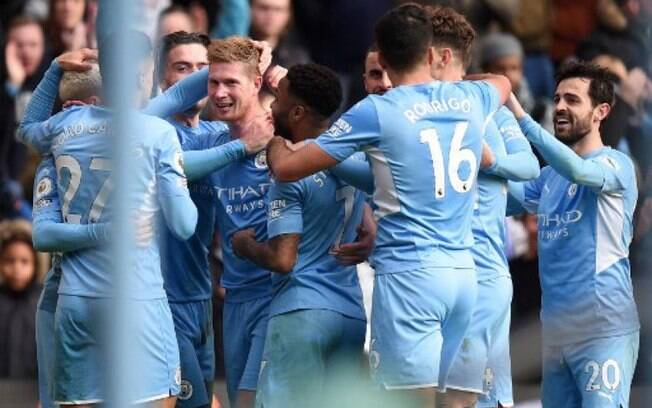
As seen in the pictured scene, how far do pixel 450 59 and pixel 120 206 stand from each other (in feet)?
8.80

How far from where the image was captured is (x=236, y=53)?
21.4 ft

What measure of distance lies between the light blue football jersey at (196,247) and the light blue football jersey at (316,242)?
588 millimetres

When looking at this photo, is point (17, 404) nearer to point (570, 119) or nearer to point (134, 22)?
point (570, 119)

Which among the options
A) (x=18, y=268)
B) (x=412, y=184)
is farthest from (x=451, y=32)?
(x=18, y=268)

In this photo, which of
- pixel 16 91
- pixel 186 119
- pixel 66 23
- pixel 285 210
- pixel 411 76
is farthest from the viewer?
pixel 66 23

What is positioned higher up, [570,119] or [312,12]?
[312,12]

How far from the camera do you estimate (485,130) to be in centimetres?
609

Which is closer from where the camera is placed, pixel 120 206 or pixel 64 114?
pixel 120 206

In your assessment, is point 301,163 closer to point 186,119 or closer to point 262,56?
→ point 262,56

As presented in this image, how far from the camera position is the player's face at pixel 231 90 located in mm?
6465

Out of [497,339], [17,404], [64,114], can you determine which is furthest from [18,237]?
[497,339]

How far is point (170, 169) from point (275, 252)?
0.50 meters

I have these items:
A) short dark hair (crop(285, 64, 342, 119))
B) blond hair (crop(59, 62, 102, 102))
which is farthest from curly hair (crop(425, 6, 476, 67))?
blond hair (crop(59, 62, 102, 102))

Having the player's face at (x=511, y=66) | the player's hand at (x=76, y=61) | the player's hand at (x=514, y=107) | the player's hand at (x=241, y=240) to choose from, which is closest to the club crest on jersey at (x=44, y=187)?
the player's hand at (x=76, y=61)
